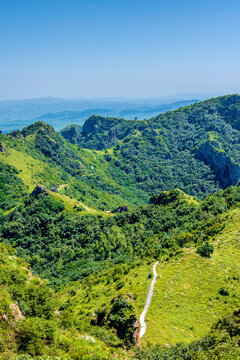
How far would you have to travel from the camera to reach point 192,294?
129 feet

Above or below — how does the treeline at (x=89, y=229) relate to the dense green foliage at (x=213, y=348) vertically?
below

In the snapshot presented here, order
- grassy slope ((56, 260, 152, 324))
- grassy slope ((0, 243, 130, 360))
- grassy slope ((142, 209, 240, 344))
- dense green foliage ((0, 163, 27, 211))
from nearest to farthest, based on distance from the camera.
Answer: grassy slope ((0, 243, 130, 360)) < grassy slope ((142, 209, 240, 344)) < grassy slope ((56, 260, 152, 324)) < dense green foliage ((0, 163, 27, 211))

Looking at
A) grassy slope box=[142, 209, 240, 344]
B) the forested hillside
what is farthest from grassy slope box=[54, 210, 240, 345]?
the forested hillside

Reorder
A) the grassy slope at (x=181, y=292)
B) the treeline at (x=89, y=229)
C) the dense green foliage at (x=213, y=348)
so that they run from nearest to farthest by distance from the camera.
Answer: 1. the dense green foliage at (x=213, y=348)
2. the grassy slope at (x=181, y=292)
3. the treeline at (x=89, y=229)

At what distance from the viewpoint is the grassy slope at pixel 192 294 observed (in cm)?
3278

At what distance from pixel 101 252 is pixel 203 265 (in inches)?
1930

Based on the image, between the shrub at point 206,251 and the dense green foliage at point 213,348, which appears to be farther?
the shrub at point 206,251

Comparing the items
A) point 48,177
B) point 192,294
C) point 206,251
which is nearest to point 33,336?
point 192,294

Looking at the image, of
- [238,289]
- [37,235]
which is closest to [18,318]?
[238,289]

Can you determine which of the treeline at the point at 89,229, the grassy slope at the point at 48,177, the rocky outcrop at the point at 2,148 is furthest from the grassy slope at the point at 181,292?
the rocky outcrop at the point at 2,148

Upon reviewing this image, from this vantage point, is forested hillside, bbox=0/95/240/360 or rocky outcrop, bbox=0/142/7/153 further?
rocky outcrop, bbox=0/142/7/153

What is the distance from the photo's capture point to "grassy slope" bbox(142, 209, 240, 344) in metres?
32.8

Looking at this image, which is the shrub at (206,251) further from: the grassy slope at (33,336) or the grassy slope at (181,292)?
the grassy slope at (33,336)

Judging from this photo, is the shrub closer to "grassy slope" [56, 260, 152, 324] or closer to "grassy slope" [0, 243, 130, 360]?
"grassy slope" [56, 260, 152, 324]
